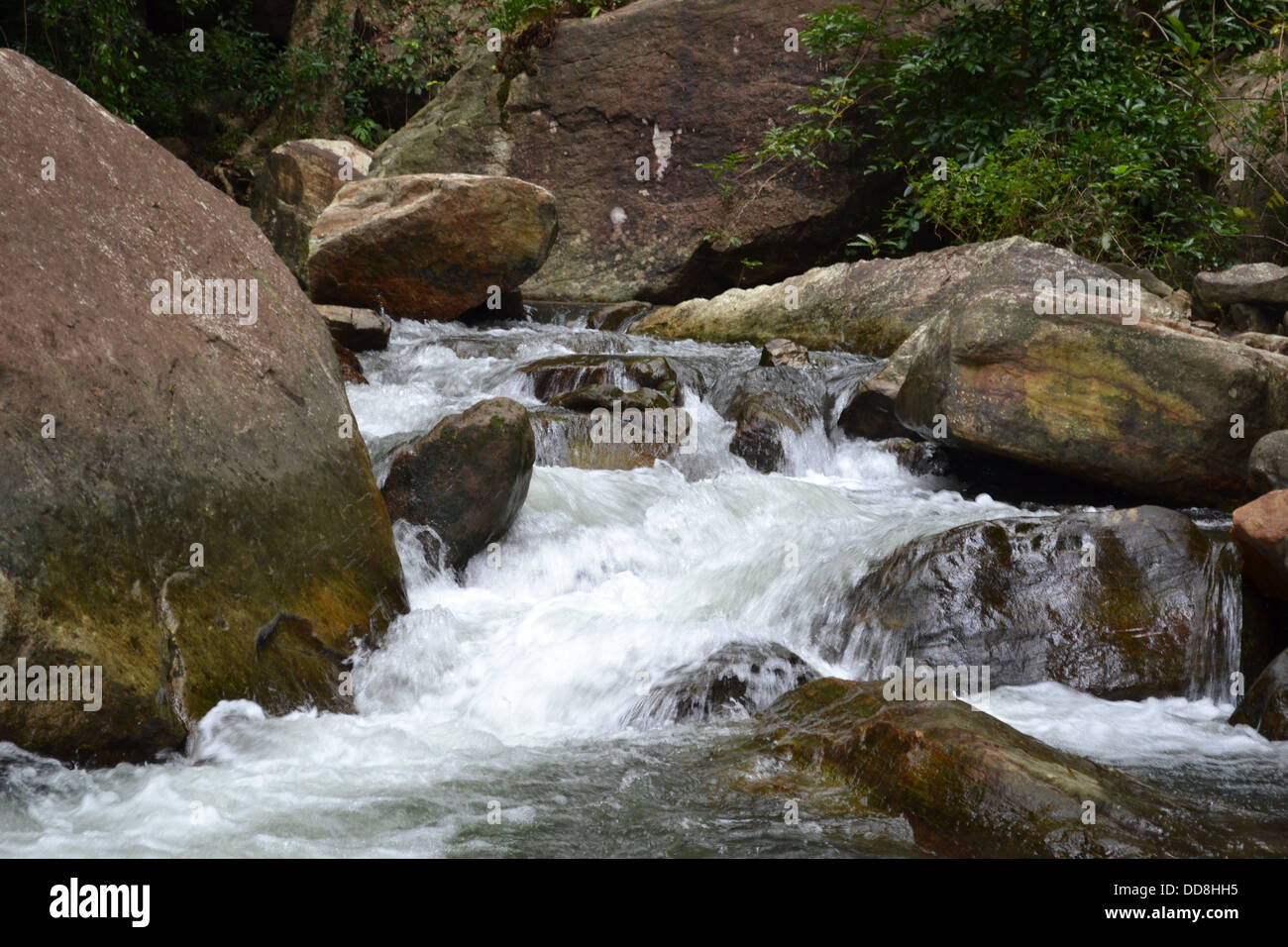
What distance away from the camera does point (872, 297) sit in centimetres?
901

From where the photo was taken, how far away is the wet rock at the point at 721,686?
401 centimetres

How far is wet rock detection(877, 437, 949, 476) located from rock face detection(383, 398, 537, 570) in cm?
278

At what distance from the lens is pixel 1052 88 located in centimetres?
991

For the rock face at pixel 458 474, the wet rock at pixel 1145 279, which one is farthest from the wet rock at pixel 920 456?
the rock face at pixel 458 474

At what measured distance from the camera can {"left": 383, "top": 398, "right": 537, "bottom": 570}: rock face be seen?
5137 millimetres

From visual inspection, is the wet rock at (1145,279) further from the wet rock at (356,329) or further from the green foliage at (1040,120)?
the wet rock at (356,329)

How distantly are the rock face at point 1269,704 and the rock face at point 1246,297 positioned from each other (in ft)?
14.5

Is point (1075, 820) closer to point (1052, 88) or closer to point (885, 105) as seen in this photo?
point (1052, 88)

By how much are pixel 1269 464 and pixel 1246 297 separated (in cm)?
303

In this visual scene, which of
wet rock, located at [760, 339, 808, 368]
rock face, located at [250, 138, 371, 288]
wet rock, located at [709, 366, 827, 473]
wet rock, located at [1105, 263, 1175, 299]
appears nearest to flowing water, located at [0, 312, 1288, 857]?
wet rock, located at [709, 366, 827, 473]

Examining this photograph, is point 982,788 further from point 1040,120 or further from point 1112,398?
point 1040,120

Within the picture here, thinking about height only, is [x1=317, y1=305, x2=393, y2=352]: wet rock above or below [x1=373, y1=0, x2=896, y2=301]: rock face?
below

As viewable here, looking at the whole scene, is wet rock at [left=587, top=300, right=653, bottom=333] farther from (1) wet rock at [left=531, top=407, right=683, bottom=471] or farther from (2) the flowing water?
(2) the flowing water
